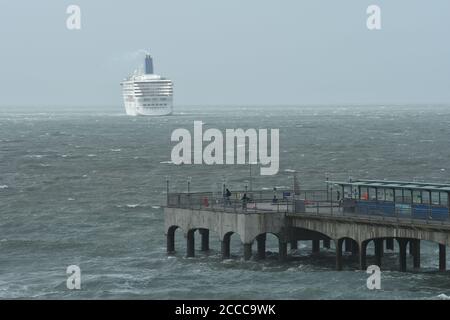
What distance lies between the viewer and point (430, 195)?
178 ft

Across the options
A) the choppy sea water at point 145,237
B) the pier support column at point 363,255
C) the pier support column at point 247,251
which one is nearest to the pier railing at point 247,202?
the pier support column at point 247,251

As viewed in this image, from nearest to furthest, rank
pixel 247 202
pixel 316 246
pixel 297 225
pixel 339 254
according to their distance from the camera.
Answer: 1. pixel 339 254
2. pixel 297 225
3. pixel 316 246
4. pixel 247 202

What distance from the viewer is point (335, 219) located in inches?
2194

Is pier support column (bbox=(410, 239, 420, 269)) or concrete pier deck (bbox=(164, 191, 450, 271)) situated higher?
concrete pier deck (bbox=(164, 191, 450, 271))

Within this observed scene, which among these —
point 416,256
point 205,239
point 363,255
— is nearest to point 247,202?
point 205,239

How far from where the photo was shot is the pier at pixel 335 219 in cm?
5344

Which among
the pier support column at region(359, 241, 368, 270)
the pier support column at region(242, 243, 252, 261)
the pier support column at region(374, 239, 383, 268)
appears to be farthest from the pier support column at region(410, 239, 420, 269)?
the pier support column at region(242, 243, 252, 261)

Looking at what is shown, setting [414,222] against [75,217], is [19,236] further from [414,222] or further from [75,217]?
[414,222]

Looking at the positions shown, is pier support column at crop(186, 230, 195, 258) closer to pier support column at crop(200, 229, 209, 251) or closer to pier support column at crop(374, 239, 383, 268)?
pier support column at crop(200, 229, 209, 251)

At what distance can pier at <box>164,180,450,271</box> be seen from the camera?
53.4 metres

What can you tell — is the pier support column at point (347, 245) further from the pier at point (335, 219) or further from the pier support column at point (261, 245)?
the pier support column at point (261, 245)

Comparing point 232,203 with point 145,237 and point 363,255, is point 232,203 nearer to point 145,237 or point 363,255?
point 363,255

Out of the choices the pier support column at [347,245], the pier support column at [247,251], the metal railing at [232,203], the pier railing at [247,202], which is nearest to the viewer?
the pier support column at [247,251]
